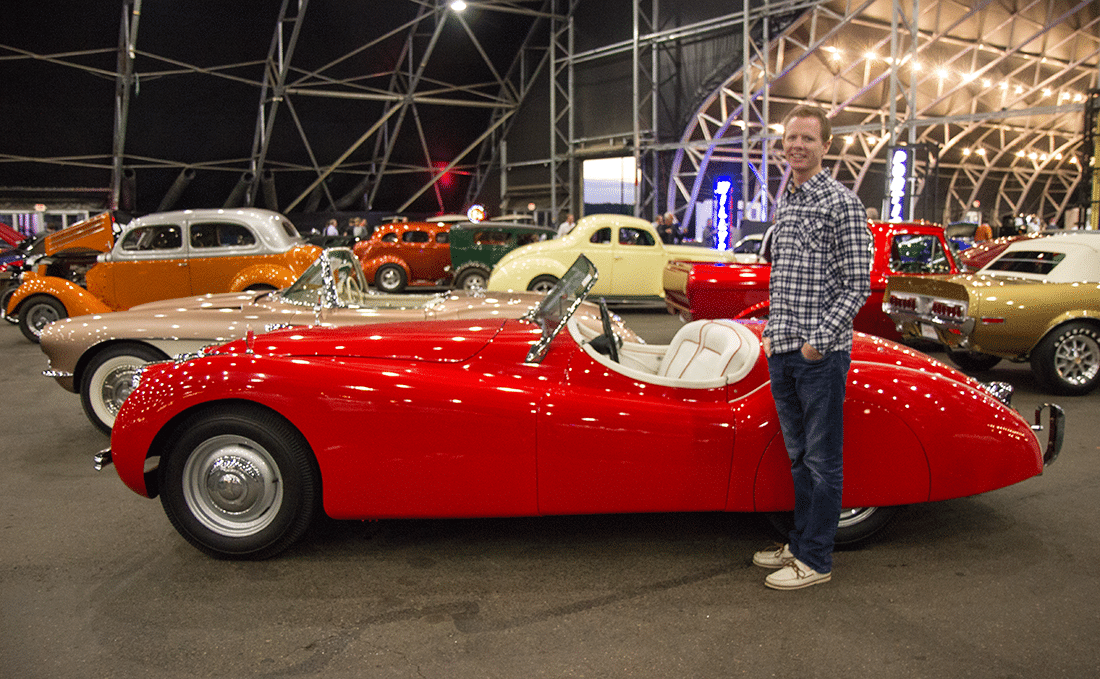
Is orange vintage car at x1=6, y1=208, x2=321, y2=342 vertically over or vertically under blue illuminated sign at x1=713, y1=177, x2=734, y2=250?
under

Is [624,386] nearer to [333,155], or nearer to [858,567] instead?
[858,567]

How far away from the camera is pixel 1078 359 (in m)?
7.11

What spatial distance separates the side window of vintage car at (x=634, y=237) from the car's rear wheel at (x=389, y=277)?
6344 mm

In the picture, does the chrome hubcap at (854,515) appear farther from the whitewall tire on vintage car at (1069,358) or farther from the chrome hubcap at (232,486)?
the whitewall tire on vintage car at (1069,358)

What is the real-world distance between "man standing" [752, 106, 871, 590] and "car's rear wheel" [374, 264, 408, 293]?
14918 millimetres

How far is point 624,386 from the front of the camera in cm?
349

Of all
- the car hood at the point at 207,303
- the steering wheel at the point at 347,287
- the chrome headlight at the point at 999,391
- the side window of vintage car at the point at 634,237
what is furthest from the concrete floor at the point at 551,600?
the side window of vintage car at the point at 634,237

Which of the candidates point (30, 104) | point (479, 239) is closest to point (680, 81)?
point (479, 239)

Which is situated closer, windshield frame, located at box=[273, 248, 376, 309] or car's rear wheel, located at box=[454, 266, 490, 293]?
windshield frame, located at box=[273, 248, 376, 309]

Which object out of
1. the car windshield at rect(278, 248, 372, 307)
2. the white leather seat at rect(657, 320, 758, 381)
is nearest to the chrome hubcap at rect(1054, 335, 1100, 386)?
the white leather seat at rect(657, 320, 758, 381)

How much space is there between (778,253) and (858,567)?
4.85 ft

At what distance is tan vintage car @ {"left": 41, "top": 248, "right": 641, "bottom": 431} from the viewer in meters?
5.73

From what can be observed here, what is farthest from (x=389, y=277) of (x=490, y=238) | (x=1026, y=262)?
(x=1026, y=262)

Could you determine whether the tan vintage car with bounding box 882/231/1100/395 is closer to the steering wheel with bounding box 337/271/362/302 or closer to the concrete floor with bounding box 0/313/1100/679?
the concrete floor with bounding box 0/313/1100/679
